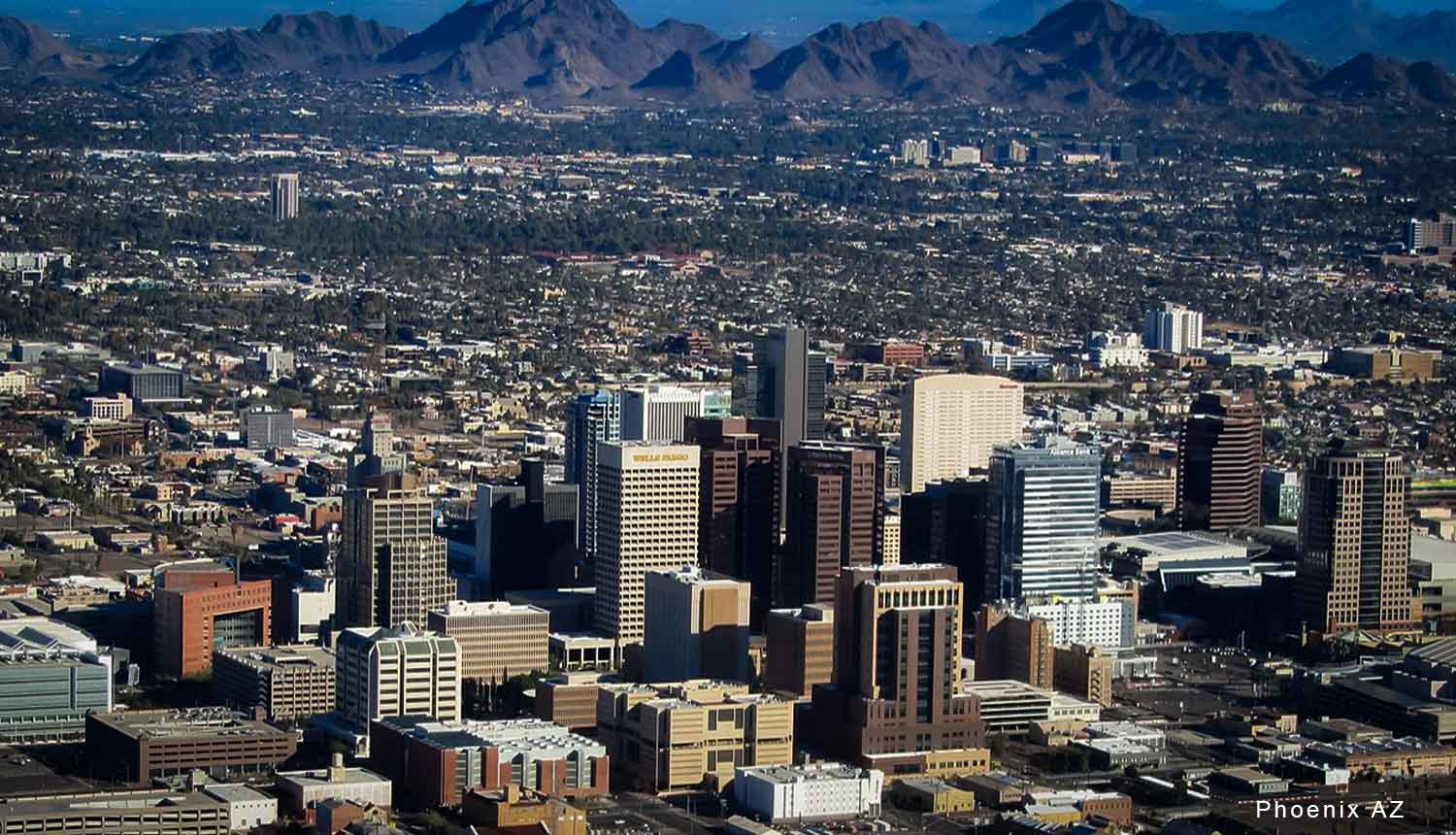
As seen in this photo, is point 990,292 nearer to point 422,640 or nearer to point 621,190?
point 621,190

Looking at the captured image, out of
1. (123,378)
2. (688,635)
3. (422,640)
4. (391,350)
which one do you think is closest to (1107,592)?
(688,635)

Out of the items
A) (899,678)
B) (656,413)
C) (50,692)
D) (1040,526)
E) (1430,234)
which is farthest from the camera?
(1430,234)

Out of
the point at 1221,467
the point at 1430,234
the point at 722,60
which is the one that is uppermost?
the point at 722,60

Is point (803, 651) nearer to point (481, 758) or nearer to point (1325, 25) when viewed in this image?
point (481, 758)

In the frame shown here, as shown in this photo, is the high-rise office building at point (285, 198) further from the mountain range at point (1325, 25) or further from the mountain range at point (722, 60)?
the mountain range at point (1325, 25)

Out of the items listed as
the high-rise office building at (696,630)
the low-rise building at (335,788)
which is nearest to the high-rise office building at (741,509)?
the high-rise office building at (696,630)

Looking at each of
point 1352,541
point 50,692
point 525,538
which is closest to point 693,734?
point 50,692
